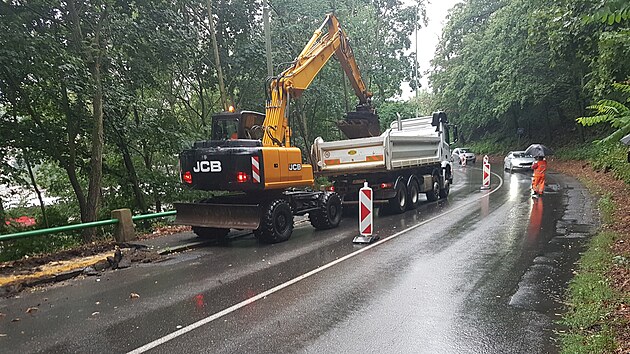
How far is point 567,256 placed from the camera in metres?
8.17

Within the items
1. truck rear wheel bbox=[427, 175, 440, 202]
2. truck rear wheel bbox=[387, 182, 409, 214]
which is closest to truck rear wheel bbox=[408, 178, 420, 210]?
truck rear wheel bbox=[387, 182, 409, 214]

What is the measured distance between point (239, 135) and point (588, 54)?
10.4m

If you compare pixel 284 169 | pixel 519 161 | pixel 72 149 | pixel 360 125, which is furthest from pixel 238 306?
pixel 519 161

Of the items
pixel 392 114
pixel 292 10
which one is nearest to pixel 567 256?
pixel 292 10

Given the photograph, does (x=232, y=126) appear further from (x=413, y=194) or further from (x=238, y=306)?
(x=413, y=194)

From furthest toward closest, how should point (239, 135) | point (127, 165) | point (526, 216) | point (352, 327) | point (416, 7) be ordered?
point (416, 7) < point (127, 165) < point (526, 216) < point (239, 135) < point (352, 327)

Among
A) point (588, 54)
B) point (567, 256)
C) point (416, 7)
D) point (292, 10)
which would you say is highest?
point (416, 7)

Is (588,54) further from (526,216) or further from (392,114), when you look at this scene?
(392,114)

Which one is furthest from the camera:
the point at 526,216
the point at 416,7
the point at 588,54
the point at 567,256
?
the point at 416,7

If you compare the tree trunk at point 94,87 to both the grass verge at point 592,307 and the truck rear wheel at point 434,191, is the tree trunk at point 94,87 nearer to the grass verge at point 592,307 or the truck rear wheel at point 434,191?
the grass verge at point 592,307

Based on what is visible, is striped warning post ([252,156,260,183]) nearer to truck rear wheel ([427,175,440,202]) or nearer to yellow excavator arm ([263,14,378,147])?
yellow excavator arm ([263,14,378,147])

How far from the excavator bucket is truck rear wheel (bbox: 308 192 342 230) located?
3.80 metres

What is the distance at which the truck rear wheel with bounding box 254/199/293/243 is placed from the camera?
992 centimetres

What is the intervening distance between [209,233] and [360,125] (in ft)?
21.4
